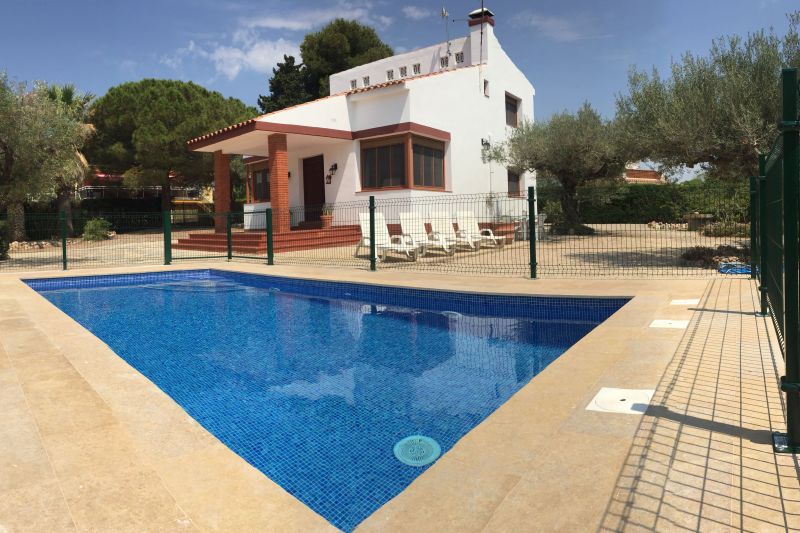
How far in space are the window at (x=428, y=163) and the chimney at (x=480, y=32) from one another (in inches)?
195

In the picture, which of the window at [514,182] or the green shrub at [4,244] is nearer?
the green shrub at [4,244]

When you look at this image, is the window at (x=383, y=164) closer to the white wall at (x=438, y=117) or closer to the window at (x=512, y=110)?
the white wall at (x=438, y=117)

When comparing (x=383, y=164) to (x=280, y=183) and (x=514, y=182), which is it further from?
(x=514, y=182)

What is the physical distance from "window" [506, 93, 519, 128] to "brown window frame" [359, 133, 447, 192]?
18.7ft

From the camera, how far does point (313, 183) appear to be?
19.9 meters

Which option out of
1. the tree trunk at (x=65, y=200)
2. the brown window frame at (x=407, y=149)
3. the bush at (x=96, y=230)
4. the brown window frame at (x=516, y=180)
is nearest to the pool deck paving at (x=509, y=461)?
the brown window frame at (x=407, y=149)

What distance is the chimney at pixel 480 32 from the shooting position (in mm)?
20625

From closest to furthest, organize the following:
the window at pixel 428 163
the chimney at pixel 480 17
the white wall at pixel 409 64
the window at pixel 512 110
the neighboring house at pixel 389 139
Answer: the neighboring house at pixel 389 139 < the window at pixel 428 163 < the chimney at pixel 480 17 < the white wall at pixel 409 64 < the window at pixel 512 110

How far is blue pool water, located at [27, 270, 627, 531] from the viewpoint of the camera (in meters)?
3.33

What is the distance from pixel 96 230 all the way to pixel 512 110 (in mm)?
19232

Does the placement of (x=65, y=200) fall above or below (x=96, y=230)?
above

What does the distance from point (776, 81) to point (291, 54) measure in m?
33.0

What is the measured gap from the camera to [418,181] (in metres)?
17.3

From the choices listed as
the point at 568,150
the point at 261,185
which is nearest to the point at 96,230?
the point at 261,185
